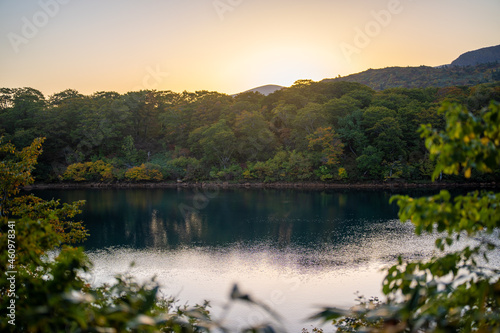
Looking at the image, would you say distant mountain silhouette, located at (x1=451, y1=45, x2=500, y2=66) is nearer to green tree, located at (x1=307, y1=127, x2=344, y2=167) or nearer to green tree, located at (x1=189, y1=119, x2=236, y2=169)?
green tree, located at (x1=307, y1=127, x2=344, y2=167)

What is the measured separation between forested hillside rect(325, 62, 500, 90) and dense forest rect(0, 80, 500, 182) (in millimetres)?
20802

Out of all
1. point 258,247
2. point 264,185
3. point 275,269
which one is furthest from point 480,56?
point 275,269

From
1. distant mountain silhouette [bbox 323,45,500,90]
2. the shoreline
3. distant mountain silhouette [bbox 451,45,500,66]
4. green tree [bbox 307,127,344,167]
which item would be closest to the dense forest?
green tree [bbox 307,127,344,167]

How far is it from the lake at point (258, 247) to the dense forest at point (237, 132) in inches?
275

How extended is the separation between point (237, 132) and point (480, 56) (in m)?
93.7

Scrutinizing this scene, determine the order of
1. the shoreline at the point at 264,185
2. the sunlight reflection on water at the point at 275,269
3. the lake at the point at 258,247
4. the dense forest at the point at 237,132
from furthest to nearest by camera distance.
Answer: the dense forest at the point at 237,132, the shoreline at the point at 264,185, the lake at the point at 258,247, the sunlight reflection on water at the point at 275,269

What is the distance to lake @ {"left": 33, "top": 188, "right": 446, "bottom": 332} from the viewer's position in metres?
11.4

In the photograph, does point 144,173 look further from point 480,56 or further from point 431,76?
point 480,56

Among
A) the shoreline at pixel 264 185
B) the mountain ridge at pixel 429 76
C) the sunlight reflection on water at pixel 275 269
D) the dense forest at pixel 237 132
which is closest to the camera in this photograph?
the sunlight reflection on water at pixel 275 269

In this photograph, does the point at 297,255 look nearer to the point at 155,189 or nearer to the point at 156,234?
the point at 156,234

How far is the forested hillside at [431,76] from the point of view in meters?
58.1

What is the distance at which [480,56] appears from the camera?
9756 centimetres

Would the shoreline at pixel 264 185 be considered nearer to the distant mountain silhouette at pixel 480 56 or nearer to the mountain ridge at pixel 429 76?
the mountain ridge at pixel 429 76

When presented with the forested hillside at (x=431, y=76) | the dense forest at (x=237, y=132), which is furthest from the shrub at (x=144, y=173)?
the forested hillside at (x=431, y=76)
